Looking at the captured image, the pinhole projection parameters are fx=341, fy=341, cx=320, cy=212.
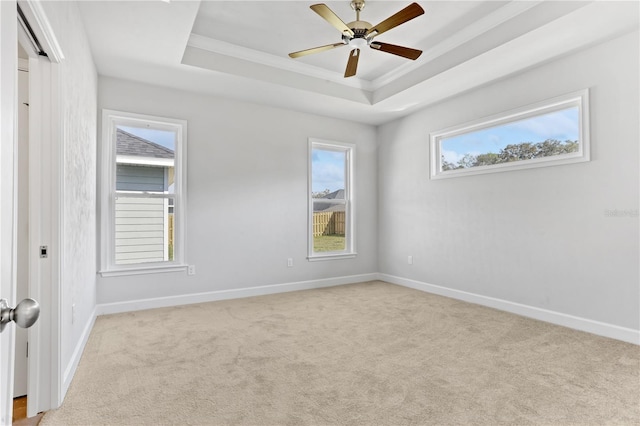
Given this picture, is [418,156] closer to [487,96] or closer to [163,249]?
[487,96]

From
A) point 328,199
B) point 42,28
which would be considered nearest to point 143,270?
point 328,199

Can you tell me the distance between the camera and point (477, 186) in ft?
14.0

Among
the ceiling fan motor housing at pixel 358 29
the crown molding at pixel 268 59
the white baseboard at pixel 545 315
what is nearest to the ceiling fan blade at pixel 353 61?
the ceiling fan motor housing at pixel 358 29

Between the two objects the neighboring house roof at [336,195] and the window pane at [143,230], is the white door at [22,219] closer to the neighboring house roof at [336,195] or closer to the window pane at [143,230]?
the window pane at [143,230]

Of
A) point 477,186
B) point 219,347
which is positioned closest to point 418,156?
point 477,186

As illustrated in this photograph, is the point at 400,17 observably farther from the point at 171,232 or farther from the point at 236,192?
the point at 171,232

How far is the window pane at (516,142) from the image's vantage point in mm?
3438

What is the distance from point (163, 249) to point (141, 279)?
42cm

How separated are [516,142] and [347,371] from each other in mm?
3177

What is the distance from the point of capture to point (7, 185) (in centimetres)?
82

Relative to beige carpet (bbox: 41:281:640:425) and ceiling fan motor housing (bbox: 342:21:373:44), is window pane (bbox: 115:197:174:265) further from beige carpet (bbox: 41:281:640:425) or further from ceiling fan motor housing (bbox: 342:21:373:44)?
ceiling fan motor housing (bbox: 342:21:373:44)

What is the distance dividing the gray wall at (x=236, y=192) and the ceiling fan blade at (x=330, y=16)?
2211mm

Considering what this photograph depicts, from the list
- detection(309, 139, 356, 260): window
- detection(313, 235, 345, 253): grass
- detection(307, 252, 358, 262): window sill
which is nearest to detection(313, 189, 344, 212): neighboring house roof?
detection(309, 139, 356, 260): window

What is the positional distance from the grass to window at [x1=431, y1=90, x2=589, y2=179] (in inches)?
68.5
